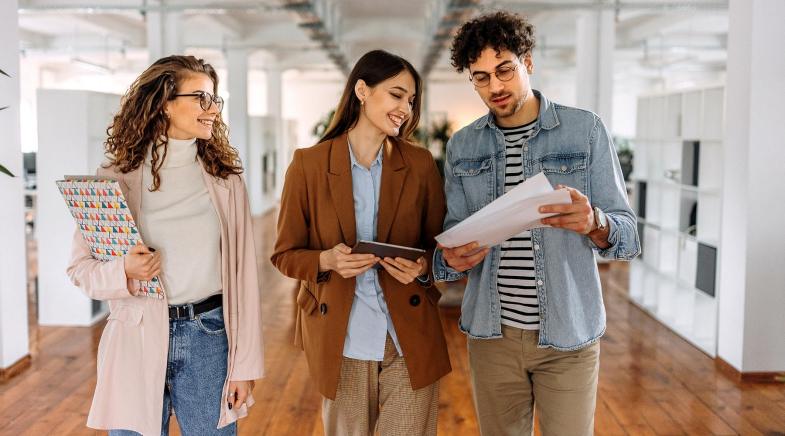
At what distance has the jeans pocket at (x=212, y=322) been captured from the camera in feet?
7.25

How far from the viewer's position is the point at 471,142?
239cm

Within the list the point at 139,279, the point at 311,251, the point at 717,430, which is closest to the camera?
the point at 139,279

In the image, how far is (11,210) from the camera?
18.0 ft

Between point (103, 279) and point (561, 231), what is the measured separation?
1293 millimetres

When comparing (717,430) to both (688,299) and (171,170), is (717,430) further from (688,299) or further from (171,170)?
Result: (171,170)

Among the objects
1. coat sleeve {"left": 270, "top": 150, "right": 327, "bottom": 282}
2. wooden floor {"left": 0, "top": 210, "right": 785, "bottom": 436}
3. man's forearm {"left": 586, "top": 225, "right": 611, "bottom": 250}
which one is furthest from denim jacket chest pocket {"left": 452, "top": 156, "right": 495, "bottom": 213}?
wooden floor {"left": 0, "top": 210, "right": 785, "bottom": 436}

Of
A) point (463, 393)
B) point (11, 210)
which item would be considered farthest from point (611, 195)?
point (11, 210)

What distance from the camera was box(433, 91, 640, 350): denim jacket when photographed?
2.21 meters

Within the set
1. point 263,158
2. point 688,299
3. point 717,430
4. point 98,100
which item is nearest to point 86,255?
point 717,430

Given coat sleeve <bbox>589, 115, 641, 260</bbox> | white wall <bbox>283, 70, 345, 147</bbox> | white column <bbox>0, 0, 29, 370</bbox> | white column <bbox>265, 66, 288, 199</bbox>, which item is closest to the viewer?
coat sleeve <bbox>589, 115, 641, 260</bbox>

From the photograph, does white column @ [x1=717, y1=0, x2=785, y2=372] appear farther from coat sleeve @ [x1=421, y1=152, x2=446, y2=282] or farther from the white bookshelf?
coat sleeve @ [x1=421, y1=152, x2=446, y2=282]

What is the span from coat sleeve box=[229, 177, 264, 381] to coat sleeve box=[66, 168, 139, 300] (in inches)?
11.7

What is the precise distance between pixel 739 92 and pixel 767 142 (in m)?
0.41

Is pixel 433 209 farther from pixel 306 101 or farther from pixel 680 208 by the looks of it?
pixel 306 101
